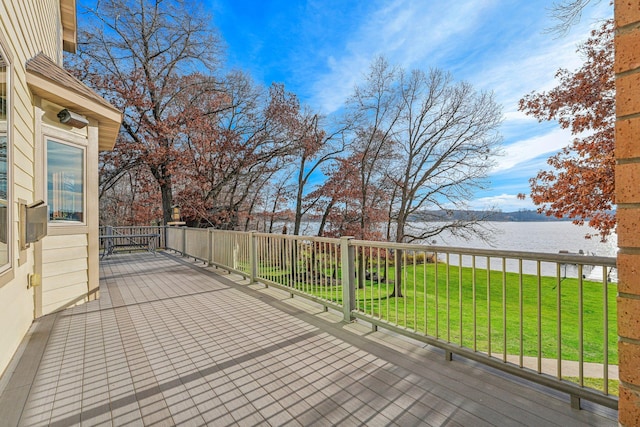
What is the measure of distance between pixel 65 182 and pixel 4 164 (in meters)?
1.90

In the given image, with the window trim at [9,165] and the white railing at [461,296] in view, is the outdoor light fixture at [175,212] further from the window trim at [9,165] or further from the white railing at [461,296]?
the window trim at [9,165]

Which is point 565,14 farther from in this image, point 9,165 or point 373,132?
point 373,132

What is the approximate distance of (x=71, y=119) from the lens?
13.5ft

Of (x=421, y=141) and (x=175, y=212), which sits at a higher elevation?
(x=421, y=141)


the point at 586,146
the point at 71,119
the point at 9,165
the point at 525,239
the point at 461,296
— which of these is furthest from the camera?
the point at 525,239

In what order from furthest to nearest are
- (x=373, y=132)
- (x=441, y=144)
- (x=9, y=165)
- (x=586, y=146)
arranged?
(x=373, y=132) < (x=441, y=144) < (x=586, y=146) < (x=9, y=165)

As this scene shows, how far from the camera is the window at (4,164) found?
8.59 ft

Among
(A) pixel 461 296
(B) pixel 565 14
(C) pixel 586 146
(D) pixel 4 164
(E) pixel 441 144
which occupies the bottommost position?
(A) pixel 461 296

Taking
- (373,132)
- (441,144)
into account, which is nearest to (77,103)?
(373,132)

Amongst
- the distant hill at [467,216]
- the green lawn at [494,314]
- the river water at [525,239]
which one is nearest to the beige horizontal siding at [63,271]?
the green lawn at [494,314]

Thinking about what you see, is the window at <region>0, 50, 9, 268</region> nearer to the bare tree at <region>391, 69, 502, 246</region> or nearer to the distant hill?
the bare tree at <region>391, 69, 502, 246</region>

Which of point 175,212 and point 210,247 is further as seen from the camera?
point 175,212

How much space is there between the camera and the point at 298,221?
13766 mm

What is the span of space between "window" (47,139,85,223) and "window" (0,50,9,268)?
1506 mm
